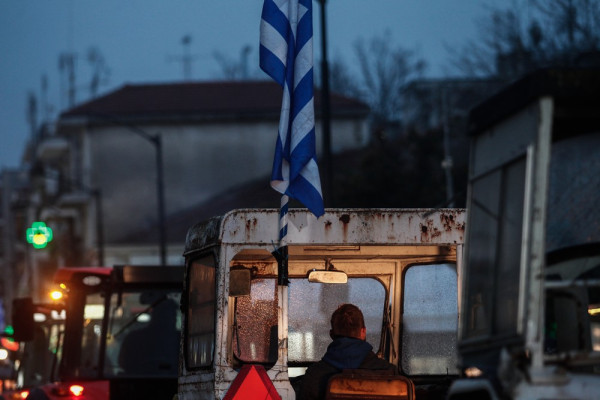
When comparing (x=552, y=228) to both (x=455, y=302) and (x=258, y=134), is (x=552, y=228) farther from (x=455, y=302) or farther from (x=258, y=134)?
(x=258, y=134)

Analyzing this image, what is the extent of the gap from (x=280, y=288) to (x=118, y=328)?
439 centimetres

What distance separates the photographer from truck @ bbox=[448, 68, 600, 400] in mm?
5262

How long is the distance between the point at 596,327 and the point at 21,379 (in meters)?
9.54

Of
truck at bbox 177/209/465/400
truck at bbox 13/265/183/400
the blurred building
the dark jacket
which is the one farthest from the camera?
the blurred building

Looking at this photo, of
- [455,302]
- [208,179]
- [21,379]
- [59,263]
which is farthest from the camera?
[59,263]

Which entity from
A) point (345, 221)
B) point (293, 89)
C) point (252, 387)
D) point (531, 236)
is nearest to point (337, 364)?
point (252, 387)

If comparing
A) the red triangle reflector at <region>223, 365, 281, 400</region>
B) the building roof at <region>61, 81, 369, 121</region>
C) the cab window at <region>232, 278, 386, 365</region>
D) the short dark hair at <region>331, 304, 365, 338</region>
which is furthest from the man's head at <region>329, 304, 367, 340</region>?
the building roof at <region>61, 81, 369, 121</region>

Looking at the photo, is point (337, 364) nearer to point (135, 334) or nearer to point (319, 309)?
point (319, 309)

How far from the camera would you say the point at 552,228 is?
19.4ft

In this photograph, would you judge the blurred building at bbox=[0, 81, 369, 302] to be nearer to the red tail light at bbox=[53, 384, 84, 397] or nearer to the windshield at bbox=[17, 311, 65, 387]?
the windshield at bbox=[17, 311, 65, 387]

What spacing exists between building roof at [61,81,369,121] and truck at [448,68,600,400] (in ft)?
171

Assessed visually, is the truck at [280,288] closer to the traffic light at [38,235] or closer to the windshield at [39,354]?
the windshield at [39,354]

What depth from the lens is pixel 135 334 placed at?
13273 millimetres

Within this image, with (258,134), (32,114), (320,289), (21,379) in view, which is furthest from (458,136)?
(32,114)
